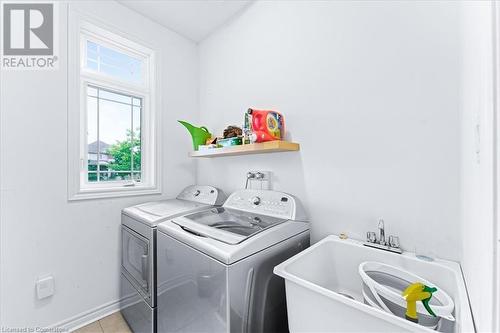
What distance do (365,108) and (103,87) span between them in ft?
6.88

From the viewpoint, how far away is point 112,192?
1.79 m

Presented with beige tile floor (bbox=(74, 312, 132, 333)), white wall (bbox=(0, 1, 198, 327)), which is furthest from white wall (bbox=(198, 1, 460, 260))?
beige tile floor (bbox=(74, 312, 132, 333))

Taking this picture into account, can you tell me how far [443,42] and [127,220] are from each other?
2.26 meters

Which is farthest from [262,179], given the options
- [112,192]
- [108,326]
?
[108,326]

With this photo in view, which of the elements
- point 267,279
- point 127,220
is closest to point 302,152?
point 267,279

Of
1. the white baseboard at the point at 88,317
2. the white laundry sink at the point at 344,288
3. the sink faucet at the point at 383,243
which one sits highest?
the sink faucet at the point at 383,243

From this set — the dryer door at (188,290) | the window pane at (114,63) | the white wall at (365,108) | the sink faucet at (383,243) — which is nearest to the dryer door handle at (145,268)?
the dryer door at (188,290)

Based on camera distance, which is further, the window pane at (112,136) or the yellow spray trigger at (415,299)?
the window pane at (112,136)

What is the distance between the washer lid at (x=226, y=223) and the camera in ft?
3.63

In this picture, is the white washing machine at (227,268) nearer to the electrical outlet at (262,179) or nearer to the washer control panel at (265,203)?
the washer control panel at (265,203)

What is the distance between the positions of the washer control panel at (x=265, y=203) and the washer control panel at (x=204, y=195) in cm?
16

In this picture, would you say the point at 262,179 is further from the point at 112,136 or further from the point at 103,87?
the point at 103,87

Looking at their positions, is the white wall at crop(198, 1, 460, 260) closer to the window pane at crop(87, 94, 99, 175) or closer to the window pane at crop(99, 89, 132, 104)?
the window pane at crop(99, 89, 132, 104)

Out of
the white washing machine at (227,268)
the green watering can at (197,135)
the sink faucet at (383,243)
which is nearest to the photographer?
the white washing machine at (227,268)
